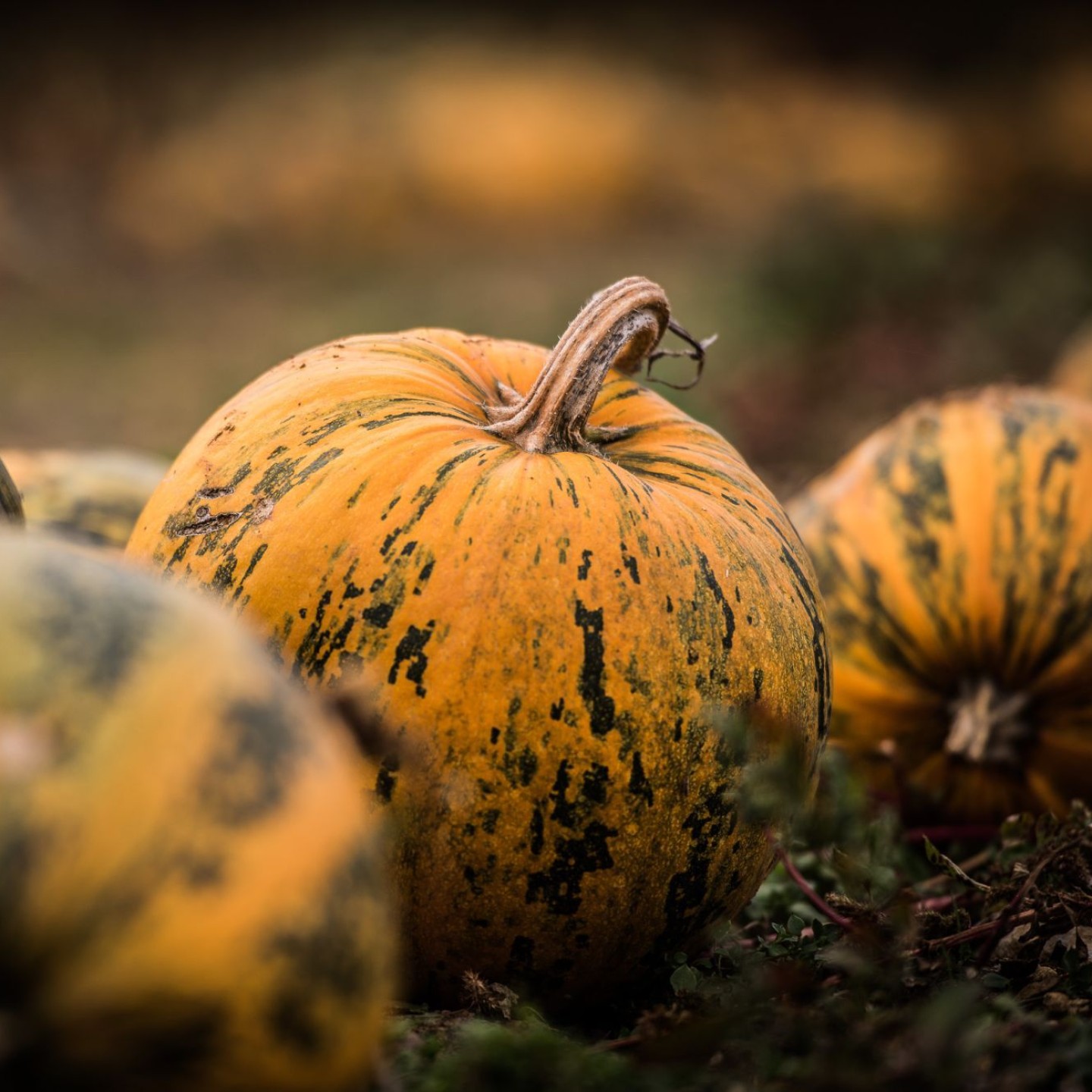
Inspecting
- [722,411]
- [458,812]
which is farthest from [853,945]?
[722,411]

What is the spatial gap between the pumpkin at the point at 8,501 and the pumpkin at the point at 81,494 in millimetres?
814

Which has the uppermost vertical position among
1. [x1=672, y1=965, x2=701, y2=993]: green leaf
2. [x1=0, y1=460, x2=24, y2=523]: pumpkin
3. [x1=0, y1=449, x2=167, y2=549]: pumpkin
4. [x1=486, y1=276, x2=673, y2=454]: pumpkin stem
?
[x1=486, y1=276, x2=673, y2=454]: pumpkin stem

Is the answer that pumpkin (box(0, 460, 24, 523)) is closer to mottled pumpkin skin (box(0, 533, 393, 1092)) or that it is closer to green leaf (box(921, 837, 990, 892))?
mottled pumpkin skin (box(0, 533, 393, 1092))

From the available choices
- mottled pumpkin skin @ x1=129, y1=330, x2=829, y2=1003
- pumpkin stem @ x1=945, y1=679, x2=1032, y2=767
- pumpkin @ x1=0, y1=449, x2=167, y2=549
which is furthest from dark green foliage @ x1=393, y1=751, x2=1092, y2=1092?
pumpkin @ x1=0, y1=449, x2=167, y2=549

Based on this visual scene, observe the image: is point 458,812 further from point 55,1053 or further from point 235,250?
point 235,250

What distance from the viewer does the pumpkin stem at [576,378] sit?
192 cm

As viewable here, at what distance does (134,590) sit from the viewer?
3.76 feet

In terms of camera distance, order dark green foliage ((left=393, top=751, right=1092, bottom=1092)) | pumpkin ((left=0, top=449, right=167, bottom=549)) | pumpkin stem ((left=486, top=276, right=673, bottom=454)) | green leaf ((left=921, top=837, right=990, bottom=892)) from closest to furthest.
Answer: dark green foliage ((left=393, top=751, right=1092, bottom=1092)), green leaf ((left=921, top=837, right=990, bottom=892)), pumpkin stem ((left=486, top=276, right=673, bottom=454)), pumpkin ((left=0, top=449, right=167, bottom=549))

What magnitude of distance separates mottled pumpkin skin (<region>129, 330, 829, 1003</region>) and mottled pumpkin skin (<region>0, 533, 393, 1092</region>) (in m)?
0.52

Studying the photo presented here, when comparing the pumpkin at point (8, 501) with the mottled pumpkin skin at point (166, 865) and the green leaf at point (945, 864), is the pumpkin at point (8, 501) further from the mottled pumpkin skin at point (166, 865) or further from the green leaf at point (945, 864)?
the green leaf at point (945, 864)

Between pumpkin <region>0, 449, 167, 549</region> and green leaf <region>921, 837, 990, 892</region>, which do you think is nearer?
green leaf <region>921, 837, 990, 892</region>

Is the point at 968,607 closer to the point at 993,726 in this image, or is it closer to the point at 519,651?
the point at 993,726

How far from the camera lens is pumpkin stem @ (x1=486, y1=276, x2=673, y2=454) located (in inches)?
75.7

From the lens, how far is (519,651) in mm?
1649
